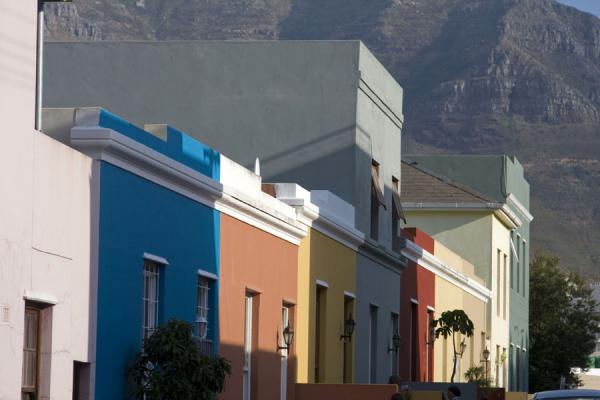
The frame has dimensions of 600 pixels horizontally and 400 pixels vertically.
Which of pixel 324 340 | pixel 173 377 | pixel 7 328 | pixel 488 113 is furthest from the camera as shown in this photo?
pixel 488 113

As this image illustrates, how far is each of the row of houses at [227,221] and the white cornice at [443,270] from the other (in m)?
0.10

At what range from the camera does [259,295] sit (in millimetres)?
23234

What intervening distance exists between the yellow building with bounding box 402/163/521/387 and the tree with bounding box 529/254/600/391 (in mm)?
12740

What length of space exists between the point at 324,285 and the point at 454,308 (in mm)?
15982

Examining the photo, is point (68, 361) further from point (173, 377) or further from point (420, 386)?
point (420, 386)

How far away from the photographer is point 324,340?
27.8 meters

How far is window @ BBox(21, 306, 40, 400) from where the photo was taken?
15258 mm

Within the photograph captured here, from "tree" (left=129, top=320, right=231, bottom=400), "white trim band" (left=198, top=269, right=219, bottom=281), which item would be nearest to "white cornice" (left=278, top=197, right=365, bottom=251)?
"white trim band" (left=198, top=269, right=219, bottom=281)

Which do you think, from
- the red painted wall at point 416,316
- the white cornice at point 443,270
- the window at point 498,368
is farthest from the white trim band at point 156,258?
the window at point 498,368

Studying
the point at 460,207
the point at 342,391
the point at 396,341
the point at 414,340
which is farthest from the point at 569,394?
the point at 460,207

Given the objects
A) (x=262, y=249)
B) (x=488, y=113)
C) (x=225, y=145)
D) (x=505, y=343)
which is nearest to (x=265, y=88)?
(x=225, y=145)

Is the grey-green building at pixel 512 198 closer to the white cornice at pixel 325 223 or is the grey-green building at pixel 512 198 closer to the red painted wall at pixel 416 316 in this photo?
the red painted wall at pixel 416 316

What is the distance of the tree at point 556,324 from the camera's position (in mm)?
61938

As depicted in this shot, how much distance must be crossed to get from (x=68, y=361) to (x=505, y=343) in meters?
37.9
